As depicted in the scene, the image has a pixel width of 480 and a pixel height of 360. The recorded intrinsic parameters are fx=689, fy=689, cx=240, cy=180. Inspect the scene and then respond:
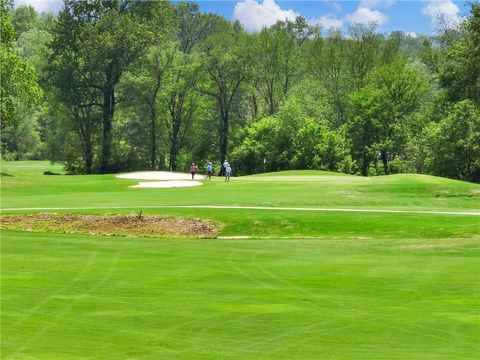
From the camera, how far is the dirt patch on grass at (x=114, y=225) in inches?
1171

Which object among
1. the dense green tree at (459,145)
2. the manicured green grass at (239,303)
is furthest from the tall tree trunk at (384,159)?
the manicured green grass at (239,303)

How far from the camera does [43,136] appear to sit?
127 meters

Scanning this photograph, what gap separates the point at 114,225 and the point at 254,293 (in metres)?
17.6

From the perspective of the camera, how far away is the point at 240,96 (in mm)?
97625

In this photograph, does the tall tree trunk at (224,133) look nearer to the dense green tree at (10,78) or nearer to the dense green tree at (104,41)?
the dense green tree at (104,41)

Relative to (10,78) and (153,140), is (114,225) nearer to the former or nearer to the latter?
(10,78)

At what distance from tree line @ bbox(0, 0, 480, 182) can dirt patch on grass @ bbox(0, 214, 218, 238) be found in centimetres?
4661

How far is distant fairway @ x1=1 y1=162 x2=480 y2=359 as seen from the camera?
10.5 metres

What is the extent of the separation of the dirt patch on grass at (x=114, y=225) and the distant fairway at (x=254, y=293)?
1.45m

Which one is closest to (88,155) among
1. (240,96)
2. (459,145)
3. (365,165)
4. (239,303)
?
(240,96)

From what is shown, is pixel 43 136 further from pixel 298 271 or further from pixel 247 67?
pixel 298 271

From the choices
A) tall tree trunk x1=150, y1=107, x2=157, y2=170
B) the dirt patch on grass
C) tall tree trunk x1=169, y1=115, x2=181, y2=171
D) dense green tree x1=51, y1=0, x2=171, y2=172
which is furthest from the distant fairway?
tall tree trunk x1=169, y1=115, x2=181, y2=171

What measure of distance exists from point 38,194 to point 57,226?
71.9ft

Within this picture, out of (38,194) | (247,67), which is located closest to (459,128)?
(247,67)
